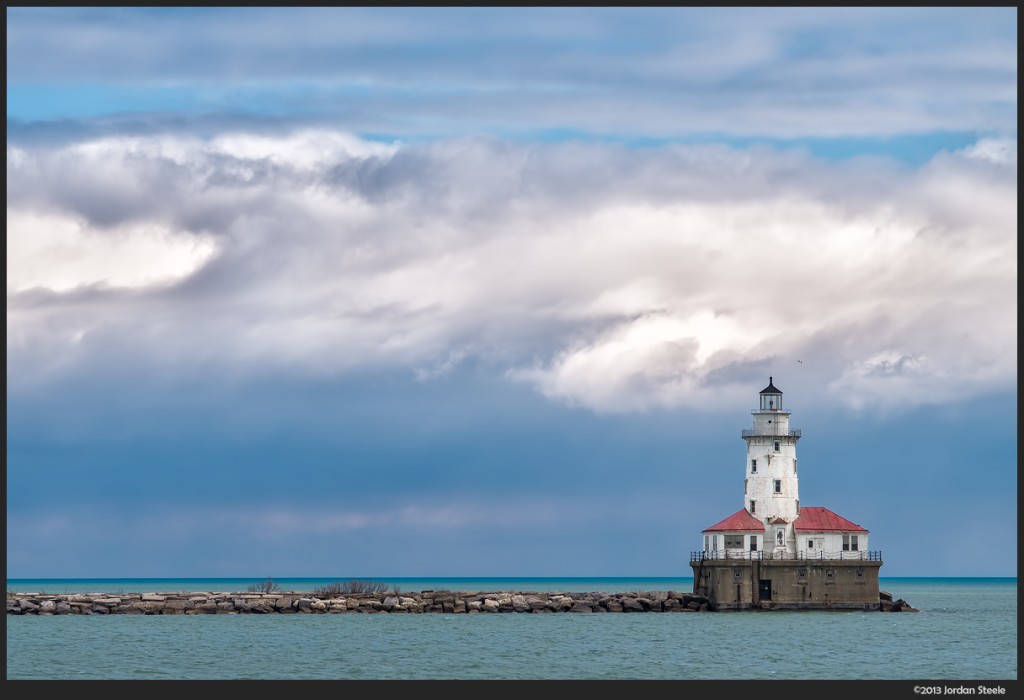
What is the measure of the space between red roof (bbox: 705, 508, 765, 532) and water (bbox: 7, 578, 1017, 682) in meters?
4.67

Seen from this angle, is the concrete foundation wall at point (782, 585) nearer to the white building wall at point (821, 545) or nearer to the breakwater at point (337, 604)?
the white building wall at point (821, 545)

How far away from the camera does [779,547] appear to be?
9188cm

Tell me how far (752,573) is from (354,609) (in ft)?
79.5

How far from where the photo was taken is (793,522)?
9219 cm

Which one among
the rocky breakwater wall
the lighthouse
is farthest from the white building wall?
the rocky breakwater wall

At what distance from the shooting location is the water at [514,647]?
2441 inches

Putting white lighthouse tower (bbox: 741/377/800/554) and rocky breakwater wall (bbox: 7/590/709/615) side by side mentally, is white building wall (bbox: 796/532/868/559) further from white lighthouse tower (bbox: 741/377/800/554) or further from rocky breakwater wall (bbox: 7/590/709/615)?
rocky breakwater wall (bbox: 7/590/709/615)

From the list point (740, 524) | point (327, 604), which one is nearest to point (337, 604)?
point (327, 604)

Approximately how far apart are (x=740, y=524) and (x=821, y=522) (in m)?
4.73

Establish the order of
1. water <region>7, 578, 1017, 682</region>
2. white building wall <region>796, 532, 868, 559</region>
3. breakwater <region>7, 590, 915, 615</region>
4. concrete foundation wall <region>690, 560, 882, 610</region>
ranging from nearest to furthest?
1. water <region>7, 578, 1017, 682</region>
2. concrete foundation wall <region>690, 560, 882, 610</region>
3. white building wall <region>796, 532, 868, 559</region>
4. breakwater <region>7, 590, 915, 615</region>

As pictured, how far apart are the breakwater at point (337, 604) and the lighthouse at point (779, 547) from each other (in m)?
4.67

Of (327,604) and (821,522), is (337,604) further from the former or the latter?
(821,522)

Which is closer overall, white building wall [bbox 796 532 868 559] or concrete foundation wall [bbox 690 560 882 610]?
concrete foundation wall [bbox 690 560 882 610]

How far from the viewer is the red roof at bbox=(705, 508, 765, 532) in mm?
Result: 91438
